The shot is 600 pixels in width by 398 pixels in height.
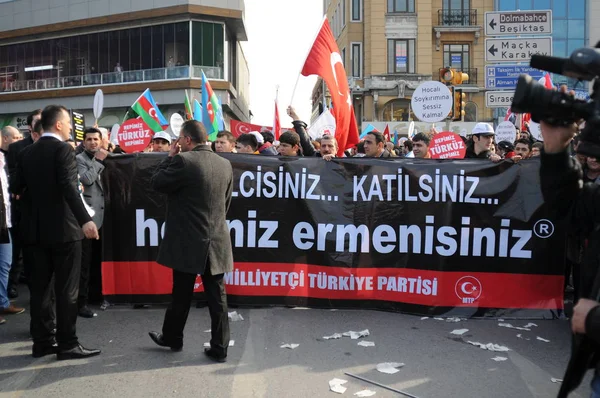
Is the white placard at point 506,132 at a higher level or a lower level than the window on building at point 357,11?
lower

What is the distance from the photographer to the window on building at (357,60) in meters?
41.5

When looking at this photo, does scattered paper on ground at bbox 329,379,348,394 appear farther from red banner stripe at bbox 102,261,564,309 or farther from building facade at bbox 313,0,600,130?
building facade at bbox 313,0,600,130

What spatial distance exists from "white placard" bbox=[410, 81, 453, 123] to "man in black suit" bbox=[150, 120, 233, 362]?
7237 millimetres

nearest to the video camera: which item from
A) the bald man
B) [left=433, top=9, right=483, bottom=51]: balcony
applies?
the bald man

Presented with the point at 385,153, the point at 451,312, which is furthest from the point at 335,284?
the point at 385,153

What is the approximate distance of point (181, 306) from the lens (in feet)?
16.0

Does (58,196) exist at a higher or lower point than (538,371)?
higher

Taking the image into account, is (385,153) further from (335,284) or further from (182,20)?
(182,20)

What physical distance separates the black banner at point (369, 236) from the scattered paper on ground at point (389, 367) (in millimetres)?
1563

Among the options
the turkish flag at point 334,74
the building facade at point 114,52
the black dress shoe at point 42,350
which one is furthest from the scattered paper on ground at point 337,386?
the building facade at point 114,52

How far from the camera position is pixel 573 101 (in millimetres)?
2291

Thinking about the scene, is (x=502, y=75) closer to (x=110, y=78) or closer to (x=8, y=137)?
(x=8, y=137)

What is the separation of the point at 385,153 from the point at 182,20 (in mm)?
30779

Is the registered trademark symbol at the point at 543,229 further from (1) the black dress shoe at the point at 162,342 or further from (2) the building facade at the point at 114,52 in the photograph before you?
(2) the building facade at the point at 114,52
